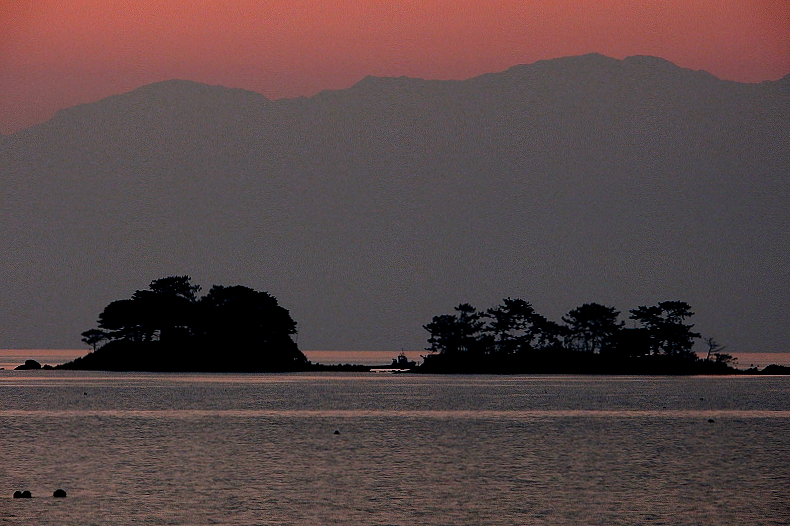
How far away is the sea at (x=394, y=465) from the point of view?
4656 centimetres

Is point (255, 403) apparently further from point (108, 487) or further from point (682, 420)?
point (108, 487)

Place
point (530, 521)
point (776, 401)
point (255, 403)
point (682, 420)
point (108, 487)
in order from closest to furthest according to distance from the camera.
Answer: point (530, 521) < point (108, 487) < point (682, 420) < point (255, 403) < point (776, 401)

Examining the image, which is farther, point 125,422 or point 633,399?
point 633,399

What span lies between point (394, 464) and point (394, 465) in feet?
1.85

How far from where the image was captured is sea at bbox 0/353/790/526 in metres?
46.6

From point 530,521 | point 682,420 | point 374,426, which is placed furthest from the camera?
point 682,420

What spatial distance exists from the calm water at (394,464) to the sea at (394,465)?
0.45 feet

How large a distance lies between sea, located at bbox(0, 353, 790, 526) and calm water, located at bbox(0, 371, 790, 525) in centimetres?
14

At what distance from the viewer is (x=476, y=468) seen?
6291cm

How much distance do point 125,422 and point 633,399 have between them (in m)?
71.9

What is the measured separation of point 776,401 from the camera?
146250 millimetres

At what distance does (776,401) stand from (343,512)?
111m

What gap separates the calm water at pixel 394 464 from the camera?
1837 inches

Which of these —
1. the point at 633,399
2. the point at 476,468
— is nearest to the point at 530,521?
the point at 476,468
